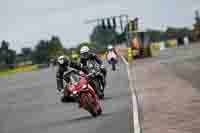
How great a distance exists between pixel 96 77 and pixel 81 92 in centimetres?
552

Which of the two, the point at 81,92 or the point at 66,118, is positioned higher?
the point at 81,92

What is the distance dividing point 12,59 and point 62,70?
300 ft

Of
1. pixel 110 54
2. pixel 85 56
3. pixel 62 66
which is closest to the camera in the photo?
pixel 62 66

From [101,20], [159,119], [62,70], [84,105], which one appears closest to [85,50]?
[62,70]

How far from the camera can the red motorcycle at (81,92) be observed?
20.6 metres

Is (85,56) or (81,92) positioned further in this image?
(85,56)

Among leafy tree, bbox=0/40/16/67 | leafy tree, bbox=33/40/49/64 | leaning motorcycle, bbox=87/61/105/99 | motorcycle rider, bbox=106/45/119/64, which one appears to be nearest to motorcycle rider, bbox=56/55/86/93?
leaning motorcycle, bbox=87/61/105/99

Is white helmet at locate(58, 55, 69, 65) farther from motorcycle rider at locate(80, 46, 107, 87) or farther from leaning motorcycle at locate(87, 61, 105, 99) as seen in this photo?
leaning motorcycle at locate(87, 61, 105, 99)

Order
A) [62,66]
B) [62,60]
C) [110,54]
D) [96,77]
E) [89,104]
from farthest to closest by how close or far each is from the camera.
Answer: [110,54] < [96,77] < [62,66] < [62,60] < [89,104]

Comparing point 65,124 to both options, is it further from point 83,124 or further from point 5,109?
point 5,109

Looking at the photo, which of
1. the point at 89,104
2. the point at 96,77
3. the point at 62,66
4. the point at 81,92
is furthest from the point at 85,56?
the point at 89,104

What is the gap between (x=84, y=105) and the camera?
811 inches

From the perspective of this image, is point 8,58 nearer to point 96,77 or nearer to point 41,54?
point 41,54

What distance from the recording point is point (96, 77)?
85.8 ft
